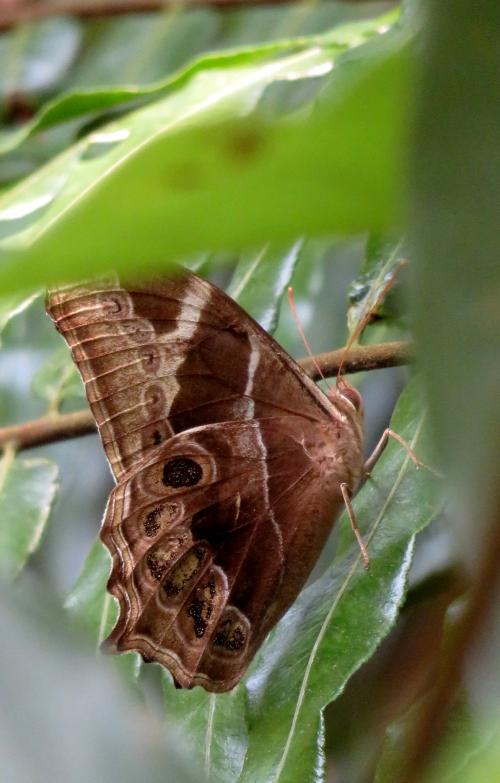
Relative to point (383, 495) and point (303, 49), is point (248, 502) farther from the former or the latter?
point (303, 49)

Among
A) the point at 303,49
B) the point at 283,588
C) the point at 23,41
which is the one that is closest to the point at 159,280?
the point at 283,588

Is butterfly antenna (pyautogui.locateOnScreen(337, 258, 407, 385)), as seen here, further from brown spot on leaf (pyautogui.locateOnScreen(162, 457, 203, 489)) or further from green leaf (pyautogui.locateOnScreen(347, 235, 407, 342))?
brown spot on leaf (pyautogui.locateOnScreen(162, 457, 203, 489))

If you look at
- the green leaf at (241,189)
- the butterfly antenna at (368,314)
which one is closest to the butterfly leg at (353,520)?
the butterfly antenna at (368,314)

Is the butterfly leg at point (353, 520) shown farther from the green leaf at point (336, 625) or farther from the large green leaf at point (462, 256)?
the large green leaf at point (462, 256)

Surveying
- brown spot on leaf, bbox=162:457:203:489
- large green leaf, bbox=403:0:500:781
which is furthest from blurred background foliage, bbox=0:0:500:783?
brown spot on leaf, bbox=162:457:203:489

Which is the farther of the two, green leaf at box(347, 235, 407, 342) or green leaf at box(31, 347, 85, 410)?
green leaf at box(31, 347, 85, 410)

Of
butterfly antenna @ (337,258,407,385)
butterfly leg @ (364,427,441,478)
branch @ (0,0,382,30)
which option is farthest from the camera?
branch @ (0,0,382,30)

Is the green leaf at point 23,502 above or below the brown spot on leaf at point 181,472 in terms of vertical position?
below
